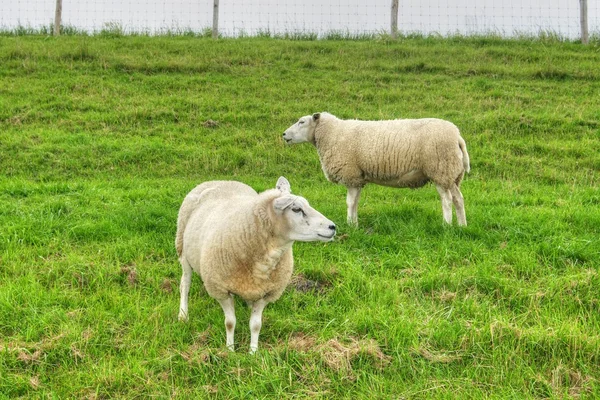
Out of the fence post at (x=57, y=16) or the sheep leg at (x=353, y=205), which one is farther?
the fence post at (x=57, y=16)

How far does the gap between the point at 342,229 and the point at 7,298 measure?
142 inches

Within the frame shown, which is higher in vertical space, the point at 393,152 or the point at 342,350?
the point at 393,152

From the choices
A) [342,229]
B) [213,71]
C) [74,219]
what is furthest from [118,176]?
[213,71]

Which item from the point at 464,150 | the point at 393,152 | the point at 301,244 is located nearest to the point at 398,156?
the point at 393,152

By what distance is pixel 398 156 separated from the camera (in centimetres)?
706

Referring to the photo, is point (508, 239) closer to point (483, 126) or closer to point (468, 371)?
point (468, 371)

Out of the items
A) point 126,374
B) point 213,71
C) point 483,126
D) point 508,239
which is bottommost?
point 126,374

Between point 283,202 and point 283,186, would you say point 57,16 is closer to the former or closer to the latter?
point 283,186

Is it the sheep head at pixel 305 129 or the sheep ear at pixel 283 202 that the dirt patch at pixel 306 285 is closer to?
the sheep ear at pixel 283 202

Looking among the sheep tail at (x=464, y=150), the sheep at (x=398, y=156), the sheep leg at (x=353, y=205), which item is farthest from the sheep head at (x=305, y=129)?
the sheep tail at (x=464, y=150)

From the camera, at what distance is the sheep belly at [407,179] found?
711cm

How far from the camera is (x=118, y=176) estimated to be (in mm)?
9719

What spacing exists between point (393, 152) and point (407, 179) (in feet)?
1.30

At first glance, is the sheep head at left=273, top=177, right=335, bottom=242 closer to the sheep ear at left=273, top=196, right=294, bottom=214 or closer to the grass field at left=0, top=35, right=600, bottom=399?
the sheep ear at left=273, top=196, right=294, bottom=214
